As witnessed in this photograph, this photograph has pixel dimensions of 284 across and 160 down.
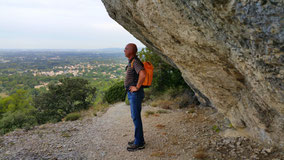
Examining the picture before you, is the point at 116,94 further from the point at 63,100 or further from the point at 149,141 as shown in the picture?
the point at 149,141

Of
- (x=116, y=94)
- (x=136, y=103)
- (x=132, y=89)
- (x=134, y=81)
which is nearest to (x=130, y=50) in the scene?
(x=134, y=81)

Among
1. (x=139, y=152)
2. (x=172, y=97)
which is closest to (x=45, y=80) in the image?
(x=172, y=97)

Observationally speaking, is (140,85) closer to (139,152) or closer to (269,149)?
(139,152)

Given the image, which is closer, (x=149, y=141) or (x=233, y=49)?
(x=233, y=49)

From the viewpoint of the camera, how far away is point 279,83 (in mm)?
2383

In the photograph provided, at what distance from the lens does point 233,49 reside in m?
2.69

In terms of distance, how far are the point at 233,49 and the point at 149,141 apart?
10.9 ft

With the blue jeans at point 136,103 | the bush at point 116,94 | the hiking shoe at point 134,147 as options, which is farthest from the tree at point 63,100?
the blue jeans at point 136,103

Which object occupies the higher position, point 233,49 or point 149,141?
point 233,49

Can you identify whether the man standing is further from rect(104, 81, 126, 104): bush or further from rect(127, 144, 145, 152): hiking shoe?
rect(104, 81, 126, 104): bush

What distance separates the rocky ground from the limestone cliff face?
0.56m

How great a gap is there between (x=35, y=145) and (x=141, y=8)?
469 cm

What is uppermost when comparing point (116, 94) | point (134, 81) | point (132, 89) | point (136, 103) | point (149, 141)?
point (134, 81)

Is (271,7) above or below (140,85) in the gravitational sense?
above
